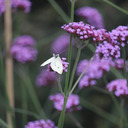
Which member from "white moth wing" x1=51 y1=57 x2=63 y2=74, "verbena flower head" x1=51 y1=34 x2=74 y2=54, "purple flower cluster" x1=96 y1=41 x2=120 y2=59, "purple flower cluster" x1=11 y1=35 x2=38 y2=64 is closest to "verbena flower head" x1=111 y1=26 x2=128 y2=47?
"purple flower cluster" x1=96 y1=41 x2=120 y2=59

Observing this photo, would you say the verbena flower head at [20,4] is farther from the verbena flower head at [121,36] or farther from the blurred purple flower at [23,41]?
the verbena flower head at [121,36]

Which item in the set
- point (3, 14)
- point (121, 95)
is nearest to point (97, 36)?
point (121, 95)

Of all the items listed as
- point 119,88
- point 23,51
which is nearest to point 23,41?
point 23,51

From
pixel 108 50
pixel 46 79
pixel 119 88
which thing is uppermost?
pixel 108 50

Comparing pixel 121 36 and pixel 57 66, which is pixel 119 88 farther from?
pixel 57 66

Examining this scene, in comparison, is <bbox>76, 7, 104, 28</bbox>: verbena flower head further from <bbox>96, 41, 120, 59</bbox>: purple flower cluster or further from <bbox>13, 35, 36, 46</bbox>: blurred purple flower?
<bbox>96, 41, 120, 59</bbox>: purple flower cluster
